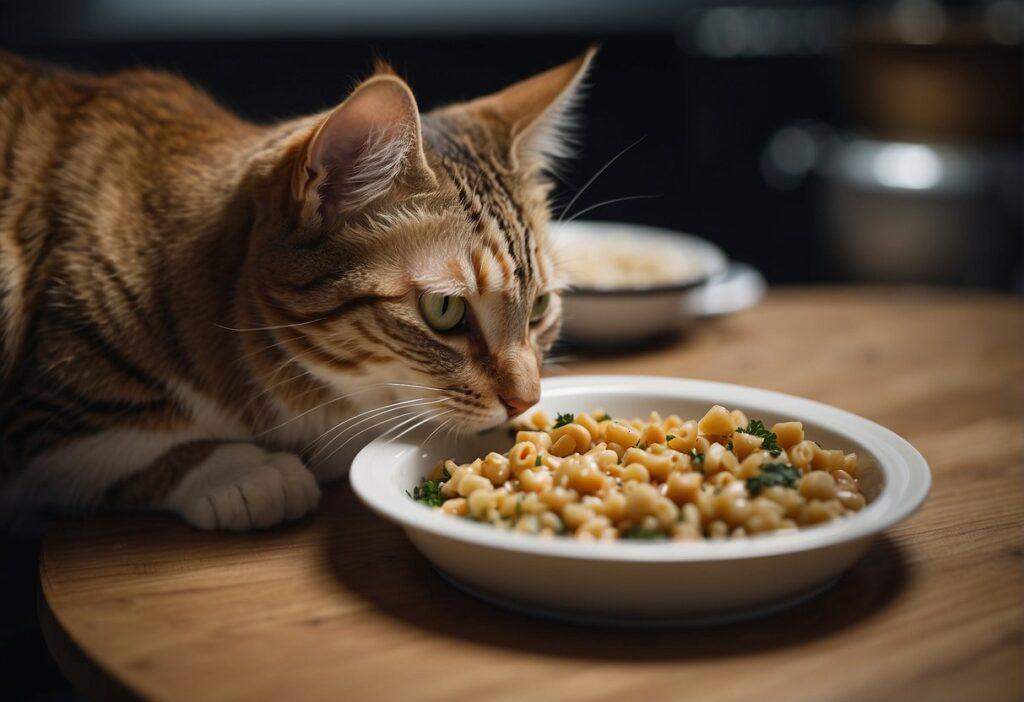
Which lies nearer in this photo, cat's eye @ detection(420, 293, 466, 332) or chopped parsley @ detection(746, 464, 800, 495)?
chopped parsley @ detection(746, 464, 800, 495)

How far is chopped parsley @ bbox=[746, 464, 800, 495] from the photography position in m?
1.13

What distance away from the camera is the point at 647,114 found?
3.60 meters

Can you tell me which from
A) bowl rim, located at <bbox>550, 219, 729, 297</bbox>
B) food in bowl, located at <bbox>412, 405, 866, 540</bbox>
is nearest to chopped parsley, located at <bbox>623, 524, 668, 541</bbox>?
food in bowl, located at <bbox>412, 405, 866, 540</bbox>

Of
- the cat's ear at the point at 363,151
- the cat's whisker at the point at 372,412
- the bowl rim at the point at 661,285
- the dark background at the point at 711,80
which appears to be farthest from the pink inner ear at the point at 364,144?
the dark background at the point at 711,80

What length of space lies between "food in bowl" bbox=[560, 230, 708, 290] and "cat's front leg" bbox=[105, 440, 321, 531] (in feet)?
2.62

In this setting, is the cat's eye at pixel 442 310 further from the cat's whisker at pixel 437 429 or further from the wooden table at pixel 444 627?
the wooden table at pixel 444 627

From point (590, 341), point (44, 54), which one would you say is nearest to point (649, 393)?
point (590, 341)

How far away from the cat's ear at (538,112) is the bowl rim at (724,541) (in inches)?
21.3

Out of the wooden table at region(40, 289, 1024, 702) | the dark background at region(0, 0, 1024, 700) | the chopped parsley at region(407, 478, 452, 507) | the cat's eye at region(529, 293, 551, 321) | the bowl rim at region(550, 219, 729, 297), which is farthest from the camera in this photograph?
the dark background at region(0, 0, 1024, 700)

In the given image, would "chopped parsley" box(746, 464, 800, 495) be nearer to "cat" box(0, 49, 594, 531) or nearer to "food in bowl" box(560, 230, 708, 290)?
"cat" box(0, 49, 594, 531)

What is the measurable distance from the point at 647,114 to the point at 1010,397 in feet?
6.68

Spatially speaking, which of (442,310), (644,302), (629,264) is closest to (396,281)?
(442,310)

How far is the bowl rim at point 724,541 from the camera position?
97cm

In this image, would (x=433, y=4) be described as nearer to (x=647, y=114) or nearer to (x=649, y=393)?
(x=647, y=114)
